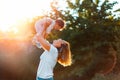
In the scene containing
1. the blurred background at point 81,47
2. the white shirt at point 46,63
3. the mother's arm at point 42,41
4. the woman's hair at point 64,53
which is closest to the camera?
the mother's arm at point 42,41

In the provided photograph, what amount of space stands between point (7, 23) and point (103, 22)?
506 cm

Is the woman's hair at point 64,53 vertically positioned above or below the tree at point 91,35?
above

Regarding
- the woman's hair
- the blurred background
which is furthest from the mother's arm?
the blurred background

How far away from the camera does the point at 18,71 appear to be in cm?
1291

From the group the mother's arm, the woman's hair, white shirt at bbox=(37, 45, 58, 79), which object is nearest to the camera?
the mother's arm

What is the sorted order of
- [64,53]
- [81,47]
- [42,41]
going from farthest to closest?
[81,47]
[64,53]
[42,41]

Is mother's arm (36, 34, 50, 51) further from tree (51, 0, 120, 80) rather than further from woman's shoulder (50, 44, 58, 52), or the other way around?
tree (51, 0, 120, 80)

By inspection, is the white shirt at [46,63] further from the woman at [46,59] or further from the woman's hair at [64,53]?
the woman's hair at [64,53]

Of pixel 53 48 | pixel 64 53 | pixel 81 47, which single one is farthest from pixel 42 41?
pixel 81 47

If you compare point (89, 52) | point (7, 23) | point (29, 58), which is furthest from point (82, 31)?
point (7, 23)

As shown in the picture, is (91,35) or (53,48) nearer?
(53,48)

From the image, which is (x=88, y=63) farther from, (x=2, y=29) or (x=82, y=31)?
(x=2, y=29)

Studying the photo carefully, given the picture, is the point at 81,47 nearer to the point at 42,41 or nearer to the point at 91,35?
the point at 91,35

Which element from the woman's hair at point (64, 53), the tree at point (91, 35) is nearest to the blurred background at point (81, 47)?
the tree at point (91, 35)
